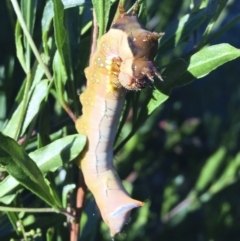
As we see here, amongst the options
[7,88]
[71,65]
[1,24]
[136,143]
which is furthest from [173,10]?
[71,65]

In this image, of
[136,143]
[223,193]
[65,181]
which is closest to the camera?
[65,181]

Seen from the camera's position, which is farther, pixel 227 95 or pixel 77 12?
pixel 227 95

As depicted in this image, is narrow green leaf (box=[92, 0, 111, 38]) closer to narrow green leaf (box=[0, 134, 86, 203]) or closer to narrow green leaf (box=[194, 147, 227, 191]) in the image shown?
narrow green leaf (box=[0, 134, 86, 203])

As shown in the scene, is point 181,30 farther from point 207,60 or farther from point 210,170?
point 210,170

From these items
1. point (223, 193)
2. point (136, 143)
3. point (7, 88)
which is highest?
point (7, 88)

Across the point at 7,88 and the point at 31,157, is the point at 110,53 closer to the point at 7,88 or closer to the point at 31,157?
the point at 31,157

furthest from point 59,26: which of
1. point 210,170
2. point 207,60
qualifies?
point 210,170

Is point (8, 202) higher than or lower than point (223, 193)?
higher
